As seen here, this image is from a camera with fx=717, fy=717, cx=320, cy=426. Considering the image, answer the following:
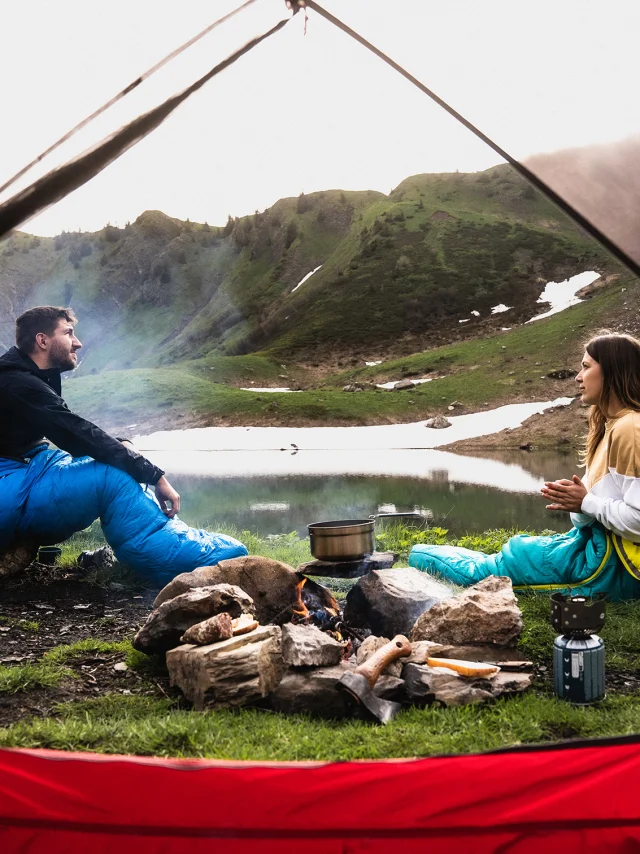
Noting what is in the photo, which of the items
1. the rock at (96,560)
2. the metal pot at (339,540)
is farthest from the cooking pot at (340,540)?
the rock at (96,560)

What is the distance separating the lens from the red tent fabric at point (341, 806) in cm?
183

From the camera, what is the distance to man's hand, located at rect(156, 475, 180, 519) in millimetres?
4586

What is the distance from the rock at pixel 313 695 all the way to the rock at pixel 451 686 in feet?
0.90

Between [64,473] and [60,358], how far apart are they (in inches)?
28.6

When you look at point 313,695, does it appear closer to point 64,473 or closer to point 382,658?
point 382,658

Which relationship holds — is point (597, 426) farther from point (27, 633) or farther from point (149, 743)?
point (27, 633)

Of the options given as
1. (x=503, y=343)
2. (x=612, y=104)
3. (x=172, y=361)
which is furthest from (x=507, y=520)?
(x=503, y=343)

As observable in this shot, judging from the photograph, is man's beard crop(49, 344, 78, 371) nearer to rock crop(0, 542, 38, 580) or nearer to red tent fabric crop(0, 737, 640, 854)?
rock crop(0, 542, 38, 580)

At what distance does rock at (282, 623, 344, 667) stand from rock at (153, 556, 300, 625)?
0.95 m

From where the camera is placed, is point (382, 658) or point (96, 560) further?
point (96, 560)

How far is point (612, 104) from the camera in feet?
7.82

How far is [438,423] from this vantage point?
1988 centimetres

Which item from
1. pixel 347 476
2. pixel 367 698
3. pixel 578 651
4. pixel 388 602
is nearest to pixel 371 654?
pixel 367 698

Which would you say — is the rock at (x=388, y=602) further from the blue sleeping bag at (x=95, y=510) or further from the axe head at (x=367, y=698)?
the blue sleeping bag at (x=95, y=510)
